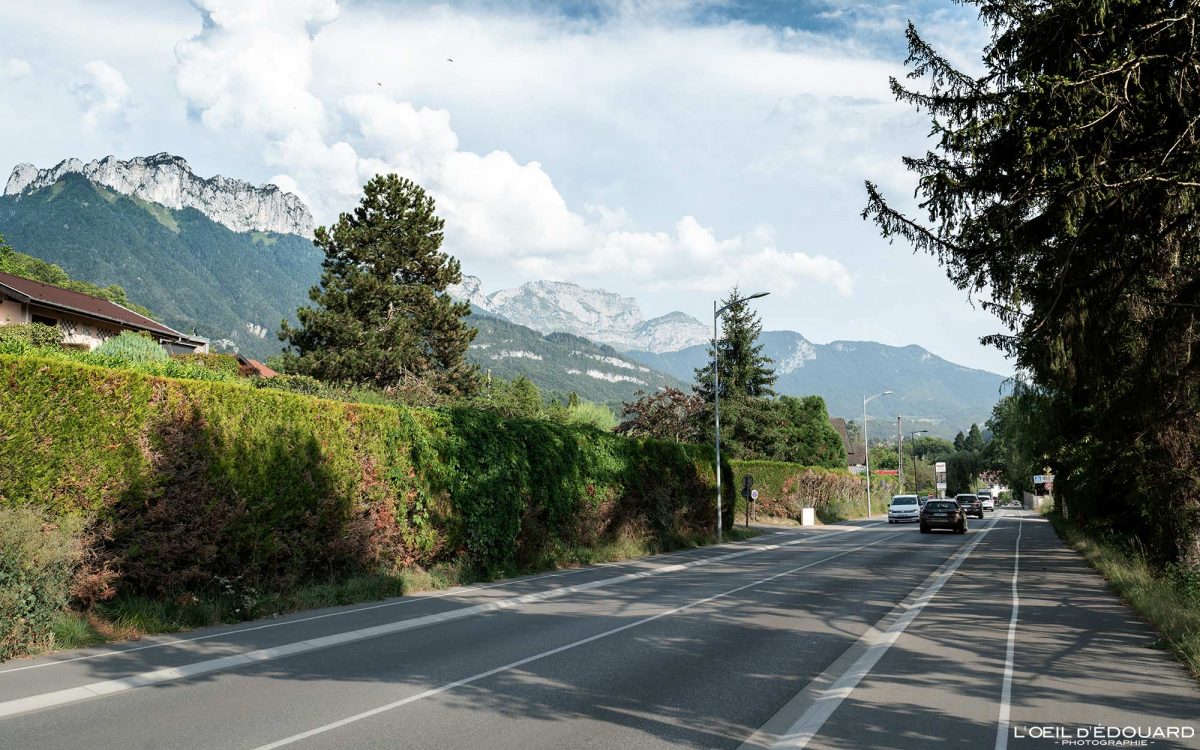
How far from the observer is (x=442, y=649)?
9.98 meters

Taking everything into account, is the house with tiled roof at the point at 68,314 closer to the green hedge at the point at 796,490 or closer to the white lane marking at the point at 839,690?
the green hedge at the point at 796,490

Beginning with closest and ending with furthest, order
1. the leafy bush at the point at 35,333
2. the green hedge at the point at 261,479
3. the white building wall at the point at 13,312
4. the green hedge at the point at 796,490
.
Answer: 1. the green hedge at the point at 261,479
2. the leafy bush at the point at 35,333
3. the white building wall at the point at 13,312
4. the green hedge at the point at 796,490

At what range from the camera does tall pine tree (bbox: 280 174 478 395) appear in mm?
42656

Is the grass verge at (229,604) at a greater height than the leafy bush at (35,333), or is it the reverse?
the leafy bush at (35,333)

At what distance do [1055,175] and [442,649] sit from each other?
938 cm

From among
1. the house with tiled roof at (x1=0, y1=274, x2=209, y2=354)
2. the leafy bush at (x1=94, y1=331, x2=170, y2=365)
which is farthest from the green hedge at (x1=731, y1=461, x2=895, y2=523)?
the house with tiled roof at (x1=0, y1=274, x2=209, y2=354)

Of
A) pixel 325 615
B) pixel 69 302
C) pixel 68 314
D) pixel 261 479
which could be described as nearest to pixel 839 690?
pixel 325 615

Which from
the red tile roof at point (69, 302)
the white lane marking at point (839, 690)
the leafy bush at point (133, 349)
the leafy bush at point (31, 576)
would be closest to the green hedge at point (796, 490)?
the leafy bush at point (133, 349)

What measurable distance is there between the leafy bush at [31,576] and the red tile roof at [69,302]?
2974 cm

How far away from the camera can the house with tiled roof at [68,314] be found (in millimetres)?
34625

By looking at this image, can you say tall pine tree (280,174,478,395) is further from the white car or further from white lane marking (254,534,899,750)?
white lane marking (254,534,899,750)

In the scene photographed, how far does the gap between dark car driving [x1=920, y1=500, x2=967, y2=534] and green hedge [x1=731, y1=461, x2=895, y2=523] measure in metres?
9.36

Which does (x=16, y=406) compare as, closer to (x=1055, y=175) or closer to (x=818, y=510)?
(x=1055, y=175)

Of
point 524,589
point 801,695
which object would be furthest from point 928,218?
point 524,589
